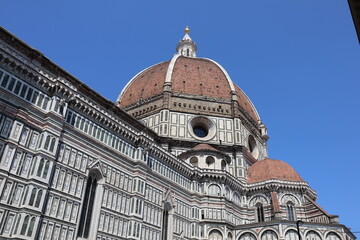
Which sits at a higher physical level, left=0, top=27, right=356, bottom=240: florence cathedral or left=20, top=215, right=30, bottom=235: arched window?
left=0, top=27, right=356, bottom=240: florence cathedral

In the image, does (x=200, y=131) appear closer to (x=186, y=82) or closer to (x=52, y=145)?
(x=186, y=82)

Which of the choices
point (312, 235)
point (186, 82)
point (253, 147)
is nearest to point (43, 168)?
point (312, 235)

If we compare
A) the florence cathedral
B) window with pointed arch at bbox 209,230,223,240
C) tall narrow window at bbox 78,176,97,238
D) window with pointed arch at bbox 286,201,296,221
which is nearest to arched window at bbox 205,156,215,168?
the florence cathedral

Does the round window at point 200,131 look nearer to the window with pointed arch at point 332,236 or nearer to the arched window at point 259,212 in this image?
the arched window at point 259,212

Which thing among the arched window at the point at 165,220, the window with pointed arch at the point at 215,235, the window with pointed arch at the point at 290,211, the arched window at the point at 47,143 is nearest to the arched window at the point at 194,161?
the arched window at the point at 165,220

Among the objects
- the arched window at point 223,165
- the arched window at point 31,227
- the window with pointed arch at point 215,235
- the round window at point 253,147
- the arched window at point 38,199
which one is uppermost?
the round window at point 253,147

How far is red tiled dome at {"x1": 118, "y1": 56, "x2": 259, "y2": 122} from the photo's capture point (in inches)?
2078

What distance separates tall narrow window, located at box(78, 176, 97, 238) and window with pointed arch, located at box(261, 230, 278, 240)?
2075 centimetres

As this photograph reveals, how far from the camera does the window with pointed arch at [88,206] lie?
963 inches

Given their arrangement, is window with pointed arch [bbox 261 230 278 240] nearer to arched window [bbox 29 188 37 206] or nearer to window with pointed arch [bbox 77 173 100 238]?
window with pointed arch [bbox 77 173 100 238]

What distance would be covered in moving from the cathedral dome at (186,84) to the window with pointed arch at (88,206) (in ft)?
84.8

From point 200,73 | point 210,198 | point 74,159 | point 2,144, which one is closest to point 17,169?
point 2,144

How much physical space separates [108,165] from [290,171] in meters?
27.3

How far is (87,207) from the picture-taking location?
25.3 metres
